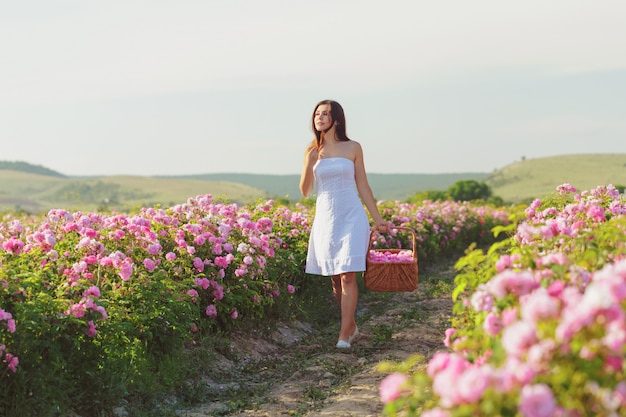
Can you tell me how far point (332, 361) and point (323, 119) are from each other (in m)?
2.30

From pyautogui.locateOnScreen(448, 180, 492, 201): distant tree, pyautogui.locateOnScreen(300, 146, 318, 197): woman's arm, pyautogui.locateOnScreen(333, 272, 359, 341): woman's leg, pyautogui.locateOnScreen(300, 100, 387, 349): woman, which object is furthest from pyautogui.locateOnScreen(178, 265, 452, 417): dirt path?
pyautogui.locateOnScreen(448, 180, 492, 201): distant tree

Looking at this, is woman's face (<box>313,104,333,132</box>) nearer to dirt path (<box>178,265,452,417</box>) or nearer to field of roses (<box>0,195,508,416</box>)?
field of roses (<box>0,195,508,416</box>)

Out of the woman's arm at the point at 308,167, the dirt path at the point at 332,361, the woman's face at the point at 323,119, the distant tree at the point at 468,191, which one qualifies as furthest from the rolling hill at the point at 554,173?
the woman's face at the point at 323,119

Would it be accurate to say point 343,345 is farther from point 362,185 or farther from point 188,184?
point 188,184

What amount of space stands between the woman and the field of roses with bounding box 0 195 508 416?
0.69m

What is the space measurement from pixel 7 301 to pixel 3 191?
112483 mm

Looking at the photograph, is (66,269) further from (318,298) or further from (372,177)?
(372,177)

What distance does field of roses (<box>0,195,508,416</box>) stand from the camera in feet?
16.3

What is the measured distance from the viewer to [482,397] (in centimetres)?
250

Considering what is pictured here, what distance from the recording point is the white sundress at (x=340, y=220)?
7543 millimetres

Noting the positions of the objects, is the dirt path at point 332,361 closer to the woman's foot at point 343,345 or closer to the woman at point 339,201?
the woman's foot at point 343,345

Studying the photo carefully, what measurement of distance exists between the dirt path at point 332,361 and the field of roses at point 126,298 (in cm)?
35

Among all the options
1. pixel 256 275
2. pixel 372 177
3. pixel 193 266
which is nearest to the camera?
pixel 193 266

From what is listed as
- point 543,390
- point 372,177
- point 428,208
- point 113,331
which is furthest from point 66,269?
point 372,177
